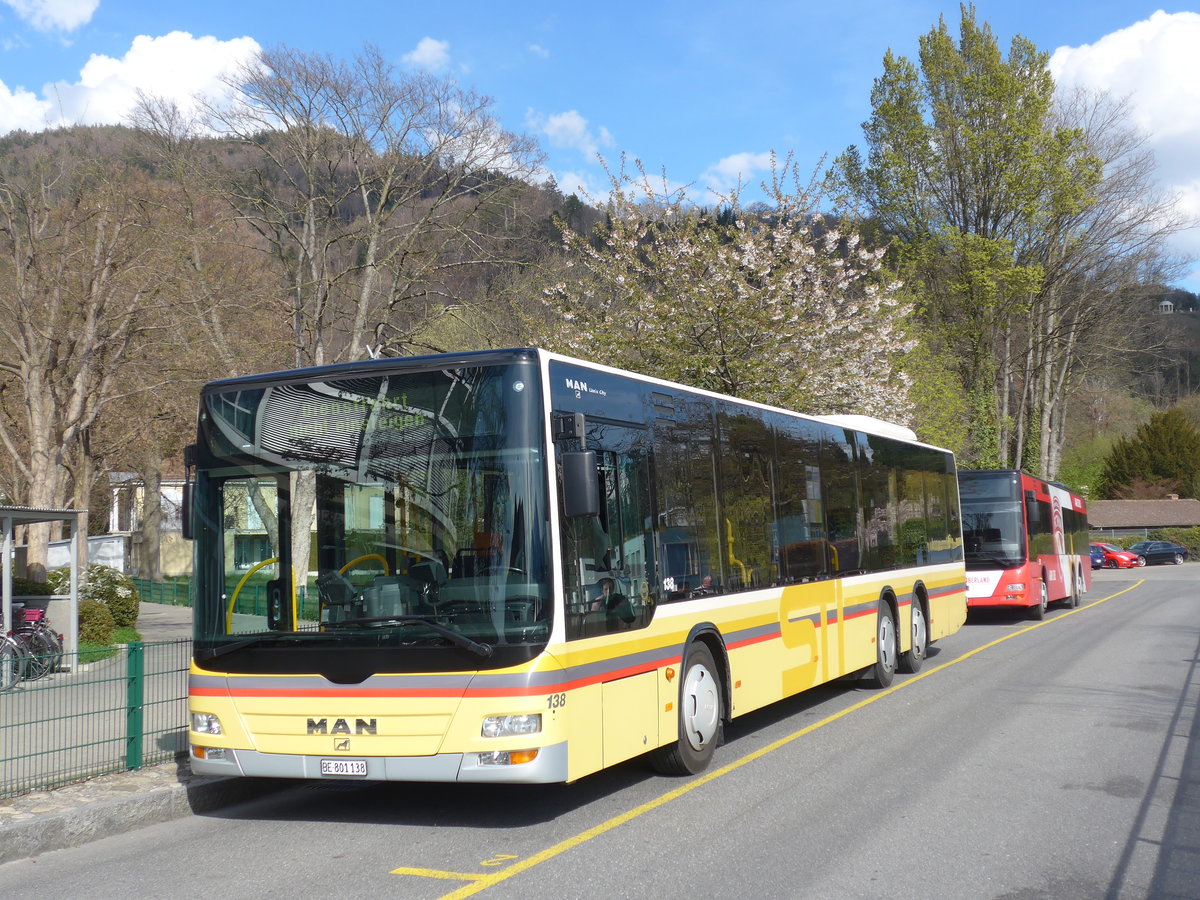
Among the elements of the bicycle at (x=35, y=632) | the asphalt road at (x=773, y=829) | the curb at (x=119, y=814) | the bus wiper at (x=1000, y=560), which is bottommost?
the asphalt road at (x=773, y=829)

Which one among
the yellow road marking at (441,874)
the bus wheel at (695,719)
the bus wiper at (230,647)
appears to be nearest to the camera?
the yellow road marking at (441,874)

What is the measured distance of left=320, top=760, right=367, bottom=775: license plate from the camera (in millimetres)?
7051

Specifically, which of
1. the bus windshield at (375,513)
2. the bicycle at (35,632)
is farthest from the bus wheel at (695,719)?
the bicycle at (35,632)

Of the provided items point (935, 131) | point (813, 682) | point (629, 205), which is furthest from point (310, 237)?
point (935, 131)

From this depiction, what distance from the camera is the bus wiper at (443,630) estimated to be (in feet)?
22.4

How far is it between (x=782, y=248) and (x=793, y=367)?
9.40ft

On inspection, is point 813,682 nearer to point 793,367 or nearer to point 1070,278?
point 793,367

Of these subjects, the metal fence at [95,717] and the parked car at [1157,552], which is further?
the parked car at [1157,552]

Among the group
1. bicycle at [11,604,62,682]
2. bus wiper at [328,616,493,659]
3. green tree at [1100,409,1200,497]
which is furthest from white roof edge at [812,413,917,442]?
green tree at [1100,409,1200,497]

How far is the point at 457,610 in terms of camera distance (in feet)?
22.9

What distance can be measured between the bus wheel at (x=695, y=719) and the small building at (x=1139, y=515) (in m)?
85.6

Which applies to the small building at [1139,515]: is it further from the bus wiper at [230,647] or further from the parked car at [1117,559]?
the bus wiper at [230,647]

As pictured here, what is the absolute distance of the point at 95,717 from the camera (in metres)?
8.30

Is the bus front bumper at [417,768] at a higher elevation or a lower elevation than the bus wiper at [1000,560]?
lower
